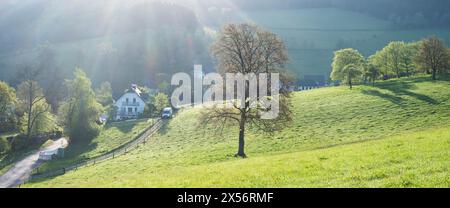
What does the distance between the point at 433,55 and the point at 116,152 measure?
218 feet

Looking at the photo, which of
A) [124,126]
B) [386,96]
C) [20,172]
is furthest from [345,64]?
[20,172]

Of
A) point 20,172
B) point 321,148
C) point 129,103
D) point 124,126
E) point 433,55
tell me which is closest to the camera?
point 321,148

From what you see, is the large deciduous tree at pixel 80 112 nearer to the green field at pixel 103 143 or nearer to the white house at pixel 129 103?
the green field at pixel 103 143

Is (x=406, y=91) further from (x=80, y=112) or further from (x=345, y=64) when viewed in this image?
(x=80, y=112)

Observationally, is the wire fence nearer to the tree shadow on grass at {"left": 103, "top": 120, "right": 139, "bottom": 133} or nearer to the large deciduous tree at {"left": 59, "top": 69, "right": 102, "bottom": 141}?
the tree shadow on grass at {"left": 103, "top": 120, "right": 139, "bottom": 133}

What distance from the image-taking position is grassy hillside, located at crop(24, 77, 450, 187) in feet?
58.6

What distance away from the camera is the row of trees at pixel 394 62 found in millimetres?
82062

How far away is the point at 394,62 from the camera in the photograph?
100875 millimetres

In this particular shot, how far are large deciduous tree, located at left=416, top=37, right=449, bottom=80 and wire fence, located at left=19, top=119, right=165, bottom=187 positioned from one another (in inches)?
2218

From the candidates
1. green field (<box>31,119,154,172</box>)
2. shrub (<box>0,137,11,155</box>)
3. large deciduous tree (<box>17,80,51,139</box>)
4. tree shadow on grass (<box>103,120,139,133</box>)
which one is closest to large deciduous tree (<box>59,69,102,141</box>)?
green field (<box>31,119,154,172</box>)

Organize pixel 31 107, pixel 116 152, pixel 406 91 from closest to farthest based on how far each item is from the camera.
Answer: pixel 116 152 → pixel 406 91 → pixel 31 107

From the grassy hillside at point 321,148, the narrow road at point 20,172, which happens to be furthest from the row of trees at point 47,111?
the grassy hillside at point 321,148

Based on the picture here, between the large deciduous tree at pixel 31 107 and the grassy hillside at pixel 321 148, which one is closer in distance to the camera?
the grassy hillside at pixel 321 148

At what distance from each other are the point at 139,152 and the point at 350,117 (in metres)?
28.8
